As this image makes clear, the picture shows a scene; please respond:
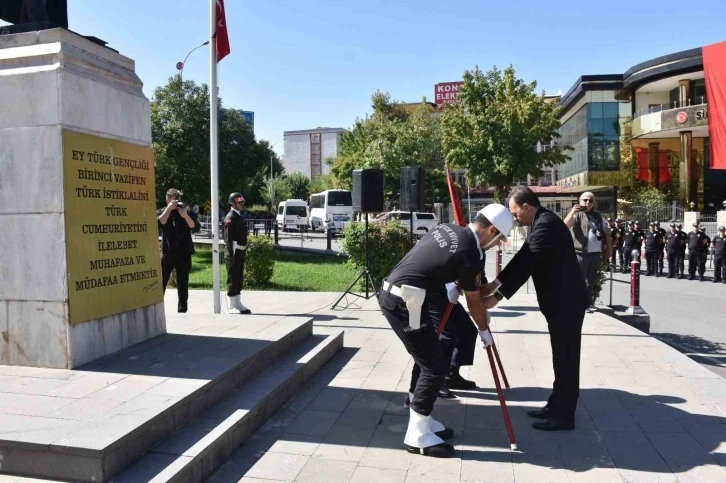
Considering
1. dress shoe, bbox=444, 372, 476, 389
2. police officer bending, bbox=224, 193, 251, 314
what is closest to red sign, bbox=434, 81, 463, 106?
police officer bending, bbox=224, 193, 251, 314

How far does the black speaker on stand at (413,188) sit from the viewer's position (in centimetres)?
1055

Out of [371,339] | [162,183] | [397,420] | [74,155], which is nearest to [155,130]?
[162,183]

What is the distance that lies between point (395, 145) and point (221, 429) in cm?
4228

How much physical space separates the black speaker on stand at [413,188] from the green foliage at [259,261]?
12.9ft

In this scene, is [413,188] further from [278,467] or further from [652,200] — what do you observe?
[652,200]

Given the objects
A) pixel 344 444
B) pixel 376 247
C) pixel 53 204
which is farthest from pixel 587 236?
pixel 53 204

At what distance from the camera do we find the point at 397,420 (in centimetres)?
479

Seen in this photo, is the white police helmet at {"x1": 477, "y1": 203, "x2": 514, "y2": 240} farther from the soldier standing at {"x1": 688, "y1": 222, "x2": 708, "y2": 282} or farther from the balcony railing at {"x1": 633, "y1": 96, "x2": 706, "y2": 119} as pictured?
the balcony railing at {"x1": 633, "y1": 96, "x2": 706, "y2": 119}

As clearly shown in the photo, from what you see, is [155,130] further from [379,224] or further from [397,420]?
[397,420]

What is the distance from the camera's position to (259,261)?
1328 cm

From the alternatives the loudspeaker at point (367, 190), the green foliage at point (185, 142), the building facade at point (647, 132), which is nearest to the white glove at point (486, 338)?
the loudspeaker at point (367, 190)

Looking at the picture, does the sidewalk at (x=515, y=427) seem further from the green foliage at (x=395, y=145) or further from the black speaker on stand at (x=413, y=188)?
the green foliage at (x=395, y=145)

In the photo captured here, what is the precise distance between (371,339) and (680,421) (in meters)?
3.95

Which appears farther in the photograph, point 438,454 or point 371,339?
point 371,339
